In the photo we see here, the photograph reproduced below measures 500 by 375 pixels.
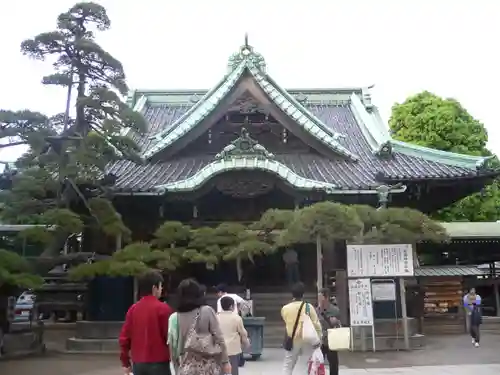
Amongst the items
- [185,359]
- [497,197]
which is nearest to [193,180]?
[185,359]

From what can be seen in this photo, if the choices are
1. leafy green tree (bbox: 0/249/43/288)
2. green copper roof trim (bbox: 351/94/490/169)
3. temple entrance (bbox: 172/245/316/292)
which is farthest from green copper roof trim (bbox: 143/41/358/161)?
leafy green tree (bbox: 0/249/43/288)

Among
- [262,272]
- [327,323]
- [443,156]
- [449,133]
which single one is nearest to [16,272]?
[327,323]

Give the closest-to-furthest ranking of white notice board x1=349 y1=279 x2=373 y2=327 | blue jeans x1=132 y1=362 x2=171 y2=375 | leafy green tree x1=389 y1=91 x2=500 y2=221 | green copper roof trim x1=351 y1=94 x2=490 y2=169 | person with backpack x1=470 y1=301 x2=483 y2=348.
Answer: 1. blue jeans x1=132 y1=362 x2=171 y2=375
2. white notice board x1=349 y1=279 x2=373 y2=327
3. person with backpack x1=470 y1=301 x2=483 y2=348
4. green copper roof trim x1=351 y1=94 x2=490 y2=169
5. leafy green tree x1=389 y1=91 x2=500 y2=221

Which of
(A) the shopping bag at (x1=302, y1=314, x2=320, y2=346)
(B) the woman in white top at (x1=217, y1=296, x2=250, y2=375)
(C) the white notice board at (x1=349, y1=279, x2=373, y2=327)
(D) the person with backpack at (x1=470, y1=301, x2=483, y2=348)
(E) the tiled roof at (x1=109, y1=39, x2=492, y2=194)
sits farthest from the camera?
(E) the tiled roof at (x1=109, y1=39, x2=492, y2=194)

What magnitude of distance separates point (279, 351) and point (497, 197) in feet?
72.3

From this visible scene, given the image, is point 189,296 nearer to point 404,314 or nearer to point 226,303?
point 226,303

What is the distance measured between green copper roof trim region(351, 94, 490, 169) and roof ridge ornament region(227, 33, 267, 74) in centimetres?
425

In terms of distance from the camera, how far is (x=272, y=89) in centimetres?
1839

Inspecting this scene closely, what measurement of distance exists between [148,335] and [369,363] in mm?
7732

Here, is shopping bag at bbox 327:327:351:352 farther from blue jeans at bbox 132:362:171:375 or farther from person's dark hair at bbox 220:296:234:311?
blue jeans at bbox 132:362:171:375

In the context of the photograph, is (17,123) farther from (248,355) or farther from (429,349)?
(429,349)

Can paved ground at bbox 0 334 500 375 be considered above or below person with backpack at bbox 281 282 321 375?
below

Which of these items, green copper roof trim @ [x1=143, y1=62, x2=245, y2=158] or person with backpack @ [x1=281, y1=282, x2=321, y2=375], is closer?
person with backpack @ [x1=281, y1=282, x2=321, y2=375]

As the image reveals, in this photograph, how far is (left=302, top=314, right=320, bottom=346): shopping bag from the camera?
748 cm
